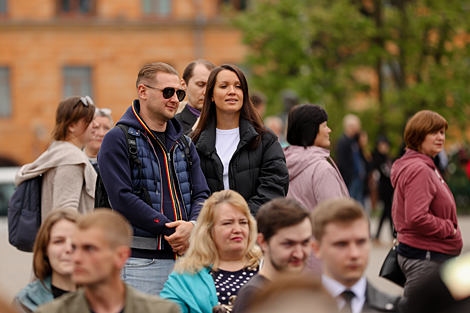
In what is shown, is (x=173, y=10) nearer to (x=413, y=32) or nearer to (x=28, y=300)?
(x=413, y=32)

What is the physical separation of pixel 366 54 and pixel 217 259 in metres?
17.5

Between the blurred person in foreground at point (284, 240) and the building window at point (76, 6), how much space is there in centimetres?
3296

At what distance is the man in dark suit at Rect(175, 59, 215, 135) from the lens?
6648 mm

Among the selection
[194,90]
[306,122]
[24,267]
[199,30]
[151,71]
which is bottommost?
[24,267]

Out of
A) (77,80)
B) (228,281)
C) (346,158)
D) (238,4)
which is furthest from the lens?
(77,80)

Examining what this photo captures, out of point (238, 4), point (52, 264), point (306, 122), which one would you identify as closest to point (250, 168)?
point (306, 122)

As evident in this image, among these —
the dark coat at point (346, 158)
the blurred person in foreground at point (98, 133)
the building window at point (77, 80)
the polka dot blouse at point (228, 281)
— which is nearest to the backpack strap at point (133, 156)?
the polka dot blouse at point (228, 281)

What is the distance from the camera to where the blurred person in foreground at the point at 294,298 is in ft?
7.73

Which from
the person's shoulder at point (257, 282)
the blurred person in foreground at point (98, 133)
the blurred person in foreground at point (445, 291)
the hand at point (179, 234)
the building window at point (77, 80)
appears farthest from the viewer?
the building window at point (77, 80)

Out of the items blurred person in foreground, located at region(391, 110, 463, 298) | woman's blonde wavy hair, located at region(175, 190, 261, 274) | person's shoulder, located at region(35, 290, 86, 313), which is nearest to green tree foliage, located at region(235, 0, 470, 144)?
blurred person in foreground, located at region(391, 110, 463, 298)

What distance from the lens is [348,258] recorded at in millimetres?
3740

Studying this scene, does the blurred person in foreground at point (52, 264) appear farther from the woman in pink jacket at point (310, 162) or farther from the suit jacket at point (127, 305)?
the woman in pink jacket at point (310, 162)

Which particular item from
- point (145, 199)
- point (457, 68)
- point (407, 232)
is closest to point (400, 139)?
point (457, 68)

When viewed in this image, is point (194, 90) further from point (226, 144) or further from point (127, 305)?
point (127, 305)
